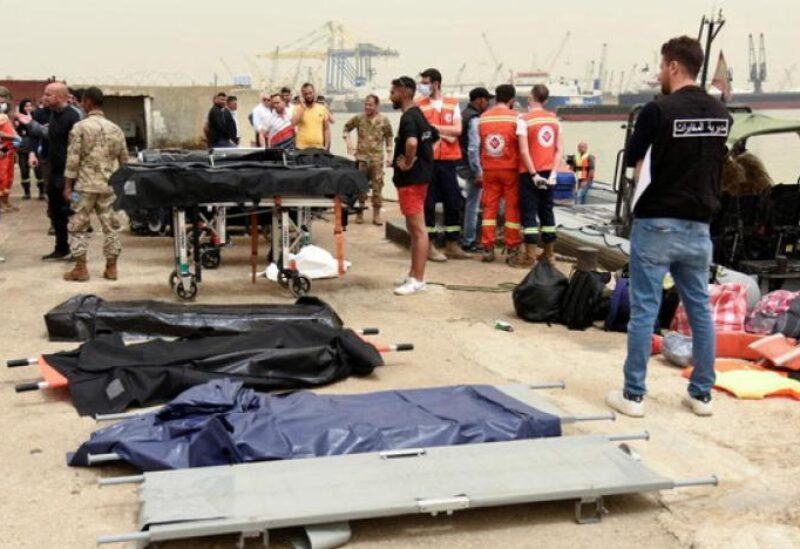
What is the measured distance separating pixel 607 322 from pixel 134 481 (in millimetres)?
4015

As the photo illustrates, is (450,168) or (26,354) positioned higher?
(450,168)

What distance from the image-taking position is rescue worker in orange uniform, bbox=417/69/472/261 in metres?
9.09

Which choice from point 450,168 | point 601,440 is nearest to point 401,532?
point 601,440

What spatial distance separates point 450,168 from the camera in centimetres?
938

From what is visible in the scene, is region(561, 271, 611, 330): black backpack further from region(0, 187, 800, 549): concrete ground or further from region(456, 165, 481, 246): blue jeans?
region(456, 165, 481, 246): blue jeans

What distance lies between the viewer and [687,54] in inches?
175

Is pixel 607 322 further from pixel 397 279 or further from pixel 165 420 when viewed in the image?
pixel 165 420

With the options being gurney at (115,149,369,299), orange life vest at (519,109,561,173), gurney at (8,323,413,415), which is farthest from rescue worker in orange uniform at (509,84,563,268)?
gurney at (8,323,413,415)

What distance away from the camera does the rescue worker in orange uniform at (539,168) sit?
850cm

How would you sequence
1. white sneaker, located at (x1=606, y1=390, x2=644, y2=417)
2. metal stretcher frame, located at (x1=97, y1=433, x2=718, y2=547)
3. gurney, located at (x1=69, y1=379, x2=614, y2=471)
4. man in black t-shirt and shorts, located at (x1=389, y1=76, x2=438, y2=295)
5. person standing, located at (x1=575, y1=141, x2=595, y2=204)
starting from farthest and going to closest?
person standing, located at (x1=575, y1=141, x2=595, y2=204) < man in black t-shirt and shorts, located at (x1=389, y1=76, x2=438, y2=295) < white sneaker, located at (x1=606, y1=390, x2=644, y2=417) < gurney, located at (x1=69, y1=379, x2=614, y2=471) < metal stretcher frame, located at (x1=97, y1=433, x2=718, y2=547)

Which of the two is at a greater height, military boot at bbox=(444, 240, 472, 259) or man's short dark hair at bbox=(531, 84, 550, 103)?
man's short dark hair at bbox=(531, 84, 550, 103)

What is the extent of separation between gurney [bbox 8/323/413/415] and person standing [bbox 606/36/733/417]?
159cm

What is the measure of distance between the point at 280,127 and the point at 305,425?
352 inches

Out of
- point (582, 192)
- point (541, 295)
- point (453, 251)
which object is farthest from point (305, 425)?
point (582, 192)
